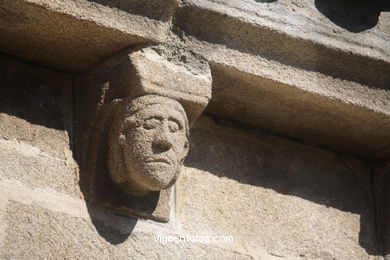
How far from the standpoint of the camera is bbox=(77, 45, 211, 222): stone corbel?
281 cm

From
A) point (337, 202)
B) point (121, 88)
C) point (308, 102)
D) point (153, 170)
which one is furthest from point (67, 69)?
point (337, 202)

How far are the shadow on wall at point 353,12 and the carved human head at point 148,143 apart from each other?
24.9 inches

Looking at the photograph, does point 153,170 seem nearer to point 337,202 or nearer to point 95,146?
point 95,146

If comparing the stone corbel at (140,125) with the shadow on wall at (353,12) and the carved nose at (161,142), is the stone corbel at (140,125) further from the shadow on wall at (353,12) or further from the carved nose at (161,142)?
the shadow on wall at (353,12)

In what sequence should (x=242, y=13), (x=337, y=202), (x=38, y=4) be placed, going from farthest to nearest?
1. (x=337, y=202)
2. (x=242, y=13)
3. (x=38, y=4)

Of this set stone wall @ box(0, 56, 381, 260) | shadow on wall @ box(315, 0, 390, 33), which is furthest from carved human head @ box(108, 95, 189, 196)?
shadow on wall @ box(315, 0, 390, 33)

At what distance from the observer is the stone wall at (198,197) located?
277 cm

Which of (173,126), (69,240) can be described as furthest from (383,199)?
(69,240)

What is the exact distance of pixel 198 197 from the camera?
312 cm

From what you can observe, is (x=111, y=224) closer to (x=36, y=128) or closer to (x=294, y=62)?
(x=36, y=128)

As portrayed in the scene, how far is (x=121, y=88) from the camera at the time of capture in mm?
2900

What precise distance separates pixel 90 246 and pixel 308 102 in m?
Result: 0.86

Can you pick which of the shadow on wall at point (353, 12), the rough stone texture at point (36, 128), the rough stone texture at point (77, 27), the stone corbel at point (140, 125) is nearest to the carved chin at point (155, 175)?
the stone corbel at point (140, 125)

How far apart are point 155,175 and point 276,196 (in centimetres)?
62
